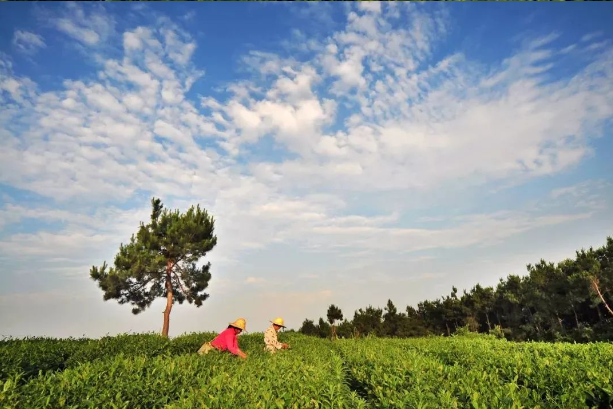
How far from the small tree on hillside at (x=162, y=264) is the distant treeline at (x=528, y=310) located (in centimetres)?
1849

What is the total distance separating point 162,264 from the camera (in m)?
27.0

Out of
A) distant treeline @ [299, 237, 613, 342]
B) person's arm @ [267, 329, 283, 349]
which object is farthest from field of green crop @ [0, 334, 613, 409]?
distant treeline @ [299, 237, 613, 342]

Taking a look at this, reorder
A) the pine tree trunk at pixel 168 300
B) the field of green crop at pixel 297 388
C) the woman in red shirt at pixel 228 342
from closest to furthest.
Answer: the field of green crop at pixel 297 388, the woman in red shirt at pixel 228 342, the pine tree trunk at pixel 168 300

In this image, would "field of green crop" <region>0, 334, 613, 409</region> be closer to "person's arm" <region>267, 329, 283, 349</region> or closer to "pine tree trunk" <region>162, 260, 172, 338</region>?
"person's arm" <region>267, 329, 283, 349</region>

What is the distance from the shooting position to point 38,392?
428 cm

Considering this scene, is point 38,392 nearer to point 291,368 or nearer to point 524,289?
point 291,368

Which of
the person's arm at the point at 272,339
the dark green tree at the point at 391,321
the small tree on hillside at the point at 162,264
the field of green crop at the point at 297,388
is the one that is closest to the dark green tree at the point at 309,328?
the dark green tree at the point at 391,321

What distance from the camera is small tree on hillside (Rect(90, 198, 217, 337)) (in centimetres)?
2669

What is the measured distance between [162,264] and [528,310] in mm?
46335

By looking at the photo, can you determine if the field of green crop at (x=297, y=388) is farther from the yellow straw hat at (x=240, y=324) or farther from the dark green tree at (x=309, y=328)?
the dark green tree at (x=309, y=328)

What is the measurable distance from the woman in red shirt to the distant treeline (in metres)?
23.7

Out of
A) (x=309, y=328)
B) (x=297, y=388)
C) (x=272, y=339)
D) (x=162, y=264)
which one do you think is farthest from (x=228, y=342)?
(x=309, y=328)

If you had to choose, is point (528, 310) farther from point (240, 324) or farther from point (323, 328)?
point (240, 324)

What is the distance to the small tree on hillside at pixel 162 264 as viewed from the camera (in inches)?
1051
